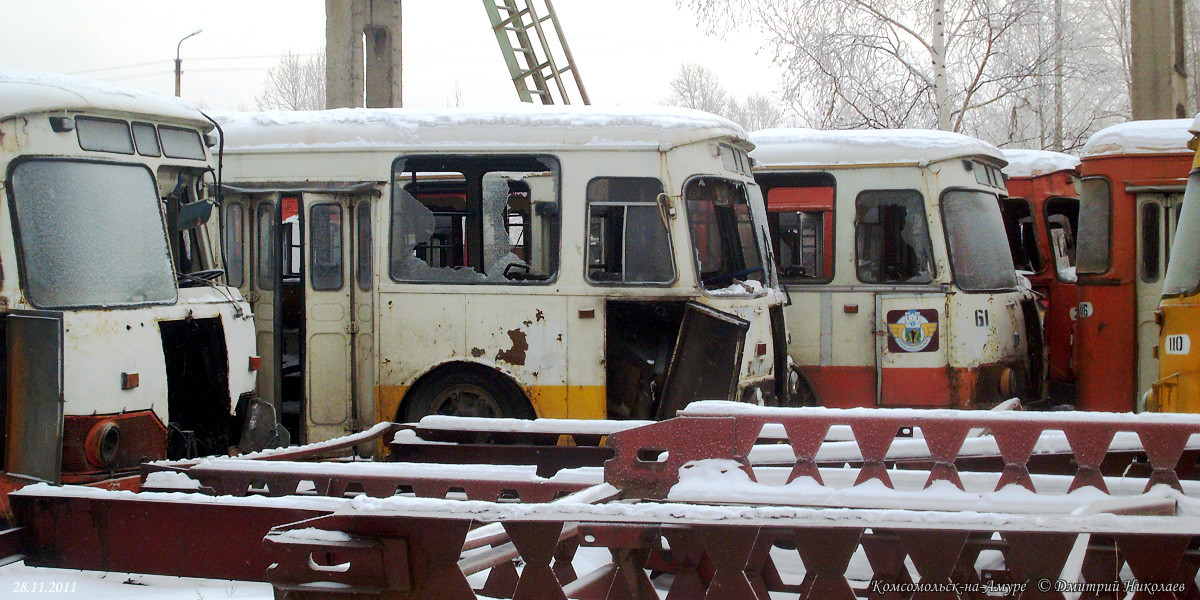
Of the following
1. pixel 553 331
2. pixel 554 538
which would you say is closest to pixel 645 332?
pixel 553 331

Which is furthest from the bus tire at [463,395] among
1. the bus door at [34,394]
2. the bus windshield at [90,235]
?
the bus door at [34,394]

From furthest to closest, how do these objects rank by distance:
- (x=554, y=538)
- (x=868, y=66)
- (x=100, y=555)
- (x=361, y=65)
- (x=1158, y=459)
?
(x=868, y=66) → (x=361, y=65) → (x=100, y=555) → (x=1158, y=459) → (x=554, y=538)

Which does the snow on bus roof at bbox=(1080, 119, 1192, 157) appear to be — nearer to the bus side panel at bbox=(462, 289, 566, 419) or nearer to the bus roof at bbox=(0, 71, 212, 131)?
the bus side panel at bbox=(462, 289, 566, 419)

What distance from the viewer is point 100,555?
400cm

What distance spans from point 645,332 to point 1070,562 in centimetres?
392

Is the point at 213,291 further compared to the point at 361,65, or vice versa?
the point at 361,65

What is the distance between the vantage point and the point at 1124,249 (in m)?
8.52

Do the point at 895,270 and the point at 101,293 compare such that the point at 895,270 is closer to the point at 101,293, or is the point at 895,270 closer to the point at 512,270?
the point at 512,270

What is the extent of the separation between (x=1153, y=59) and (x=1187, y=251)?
8.50 m

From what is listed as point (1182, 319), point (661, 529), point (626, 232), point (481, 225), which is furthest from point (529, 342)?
Result: point (1182, 319)

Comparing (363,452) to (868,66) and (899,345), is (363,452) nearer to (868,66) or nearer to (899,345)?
(899,345)

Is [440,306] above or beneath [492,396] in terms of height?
above

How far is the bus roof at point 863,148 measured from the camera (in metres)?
8.98

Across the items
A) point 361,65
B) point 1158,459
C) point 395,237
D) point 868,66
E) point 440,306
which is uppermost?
point 868,66
